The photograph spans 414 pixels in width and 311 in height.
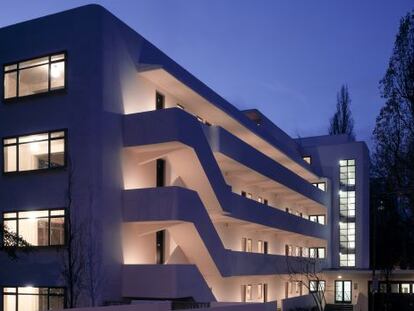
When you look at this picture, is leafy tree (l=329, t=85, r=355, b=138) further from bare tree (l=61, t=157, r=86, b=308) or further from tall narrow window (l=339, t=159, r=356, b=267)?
bare tree (l=61, t=157, r=86, b=308)

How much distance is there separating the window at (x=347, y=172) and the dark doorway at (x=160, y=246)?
94.9 feet

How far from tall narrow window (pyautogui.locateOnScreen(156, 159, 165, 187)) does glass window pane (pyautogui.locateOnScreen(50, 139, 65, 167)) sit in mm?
5132

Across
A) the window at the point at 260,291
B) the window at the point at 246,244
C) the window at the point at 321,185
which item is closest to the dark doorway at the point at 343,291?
the window at the point at 321,185

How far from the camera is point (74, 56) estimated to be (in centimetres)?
2438

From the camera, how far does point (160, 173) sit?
28.2 m

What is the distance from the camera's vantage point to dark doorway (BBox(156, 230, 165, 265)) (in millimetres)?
27375

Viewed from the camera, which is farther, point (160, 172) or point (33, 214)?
point (160, 172)

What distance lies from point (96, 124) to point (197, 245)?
23.9 feet

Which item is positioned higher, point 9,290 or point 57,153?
point 57,153

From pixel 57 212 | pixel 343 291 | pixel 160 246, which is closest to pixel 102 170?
pixel 57 212

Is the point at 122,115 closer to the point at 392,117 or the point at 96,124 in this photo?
the point at 96,124

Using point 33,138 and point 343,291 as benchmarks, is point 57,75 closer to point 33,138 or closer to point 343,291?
point 33,138

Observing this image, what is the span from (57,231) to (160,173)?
614 cm

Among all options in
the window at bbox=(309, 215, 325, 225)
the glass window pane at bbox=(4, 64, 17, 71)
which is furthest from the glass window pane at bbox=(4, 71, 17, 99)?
the window at bbox=(309, 215, 325, 225)
